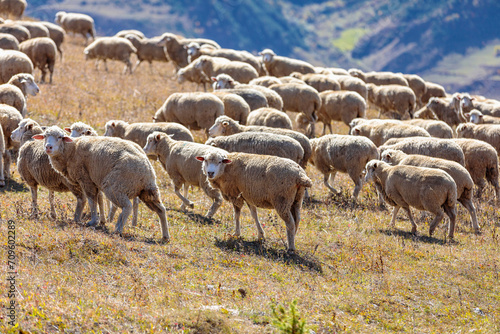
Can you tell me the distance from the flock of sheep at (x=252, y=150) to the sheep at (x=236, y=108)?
0.03 meters

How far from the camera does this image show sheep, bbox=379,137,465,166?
15.4m

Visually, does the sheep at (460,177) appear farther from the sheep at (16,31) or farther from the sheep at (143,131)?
the sheep at (16,31)

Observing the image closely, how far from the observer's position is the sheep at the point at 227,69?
2642cm

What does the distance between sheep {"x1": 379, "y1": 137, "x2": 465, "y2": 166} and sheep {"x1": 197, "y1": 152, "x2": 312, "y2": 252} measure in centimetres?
580

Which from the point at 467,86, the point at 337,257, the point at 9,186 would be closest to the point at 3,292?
the point at 337,257

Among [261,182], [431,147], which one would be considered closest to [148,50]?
[431,147]

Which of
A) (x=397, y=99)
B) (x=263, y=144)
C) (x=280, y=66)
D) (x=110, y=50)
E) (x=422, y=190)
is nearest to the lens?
(x=422, y=190)

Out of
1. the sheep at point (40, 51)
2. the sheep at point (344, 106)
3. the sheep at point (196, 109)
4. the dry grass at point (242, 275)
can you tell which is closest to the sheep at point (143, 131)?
the dry grass at point (242, 275)

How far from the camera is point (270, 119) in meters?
17.7

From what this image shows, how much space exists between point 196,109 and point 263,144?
14.8 feet

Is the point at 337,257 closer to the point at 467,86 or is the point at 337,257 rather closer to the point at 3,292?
the point at 3,292

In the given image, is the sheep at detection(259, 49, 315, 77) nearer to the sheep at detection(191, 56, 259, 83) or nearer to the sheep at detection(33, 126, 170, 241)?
the sheep at detection(191, 56, 259, 83)

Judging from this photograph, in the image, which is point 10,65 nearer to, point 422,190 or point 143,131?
point 143,131

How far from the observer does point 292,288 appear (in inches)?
368
